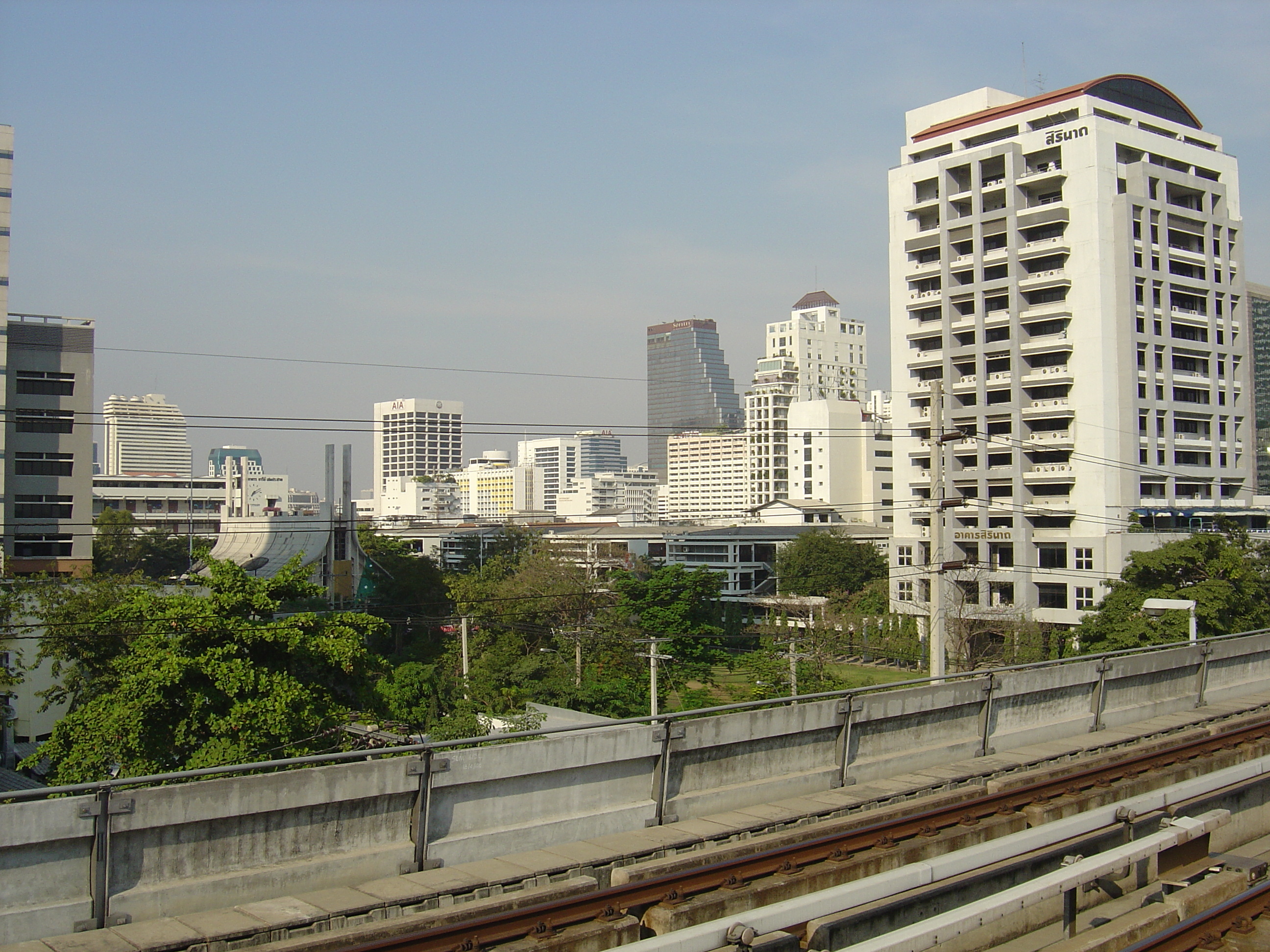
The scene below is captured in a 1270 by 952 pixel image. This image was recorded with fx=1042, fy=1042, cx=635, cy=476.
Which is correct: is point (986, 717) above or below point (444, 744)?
below

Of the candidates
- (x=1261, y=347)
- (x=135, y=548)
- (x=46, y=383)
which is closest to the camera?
(x=46, y=383)

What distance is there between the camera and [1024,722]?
1620 centimetres

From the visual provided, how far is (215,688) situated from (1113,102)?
68098 mm

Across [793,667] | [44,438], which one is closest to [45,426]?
[44,438]

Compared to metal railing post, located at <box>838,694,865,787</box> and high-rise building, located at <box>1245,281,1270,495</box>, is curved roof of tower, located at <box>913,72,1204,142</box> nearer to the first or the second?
metal railing post, located at <box>838,694,865,787</box>

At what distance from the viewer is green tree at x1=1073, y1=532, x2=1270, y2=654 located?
32094 mm

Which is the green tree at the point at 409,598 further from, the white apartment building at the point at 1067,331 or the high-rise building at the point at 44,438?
the white apartment building at the point at 1067,331

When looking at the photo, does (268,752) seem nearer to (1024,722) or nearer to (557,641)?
(1024,722)

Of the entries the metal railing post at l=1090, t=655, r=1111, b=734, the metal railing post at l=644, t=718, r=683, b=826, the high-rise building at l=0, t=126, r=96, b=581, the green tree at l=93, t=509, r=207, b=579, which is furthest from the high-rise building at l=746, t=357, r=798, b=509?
the metal railing post at l=644, t=718, r=683, b=826

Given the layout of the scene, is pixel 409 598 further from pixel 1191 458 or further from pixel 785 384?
pixel 785 384

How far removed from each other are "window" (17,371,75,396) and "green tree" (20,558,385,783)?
53840 millimetres

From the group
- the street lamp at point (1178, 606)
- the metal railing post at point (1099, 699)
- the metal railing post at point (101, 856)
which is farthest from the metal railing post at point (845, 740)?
the street lamp at point (1178, 606)

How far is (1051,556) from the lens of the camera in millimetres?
65375

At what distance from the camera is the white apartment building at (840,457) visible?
→ 436 ft
